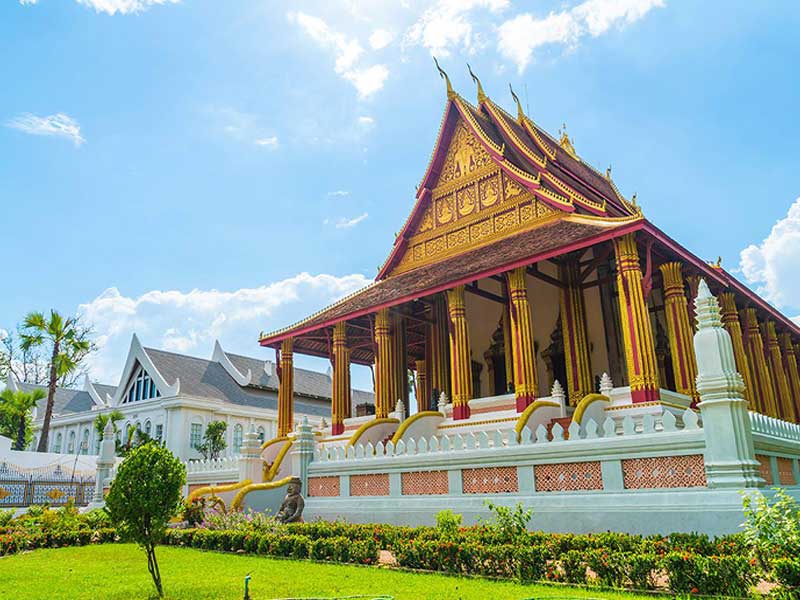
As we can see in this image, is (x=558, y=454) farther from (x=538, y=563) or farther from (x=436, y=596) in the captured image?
(x=436, y=596)

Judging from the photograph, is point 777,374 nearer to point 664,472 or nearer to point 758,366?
point 758,366

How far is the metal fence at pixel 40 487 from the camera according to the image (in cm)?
2414

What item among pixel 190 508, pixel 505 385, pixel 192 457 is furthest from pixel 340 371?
pixel 192 457

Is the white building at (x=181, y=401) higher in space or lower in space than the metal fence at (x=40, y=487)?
higher

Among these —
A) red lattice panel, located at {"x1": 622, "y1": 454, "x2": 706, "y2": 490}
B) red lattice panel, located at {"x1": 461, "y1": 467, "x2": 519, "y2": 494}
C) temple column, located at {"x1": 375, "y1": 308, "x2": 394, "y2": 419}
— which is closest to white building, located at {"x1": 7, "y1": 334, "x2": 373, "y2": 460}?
temple column, located at {"x1": 375, "y1": 308, "x2": 394, "y2": 419}

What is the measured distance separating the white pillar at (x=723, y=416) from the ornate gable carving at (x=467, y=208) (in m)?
9.77

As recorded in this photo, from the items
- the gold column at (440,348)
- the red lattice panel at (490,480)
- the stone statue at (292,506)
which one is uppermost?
the gold column at (440,348)

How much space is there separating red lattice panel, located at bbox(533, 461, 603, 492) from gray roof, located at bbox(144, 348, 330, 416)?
28.5 metres

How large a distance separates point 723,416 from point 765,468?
62.1 inches

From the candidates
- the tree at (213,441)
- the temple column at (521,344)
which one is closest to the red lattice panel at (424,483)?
the temple column at (521,344)

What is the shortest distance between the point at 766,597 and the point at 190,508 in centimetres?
1138

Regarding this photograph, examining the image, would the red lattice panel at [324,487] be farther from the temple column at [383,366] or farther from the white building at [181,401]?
the white building at [181,401]

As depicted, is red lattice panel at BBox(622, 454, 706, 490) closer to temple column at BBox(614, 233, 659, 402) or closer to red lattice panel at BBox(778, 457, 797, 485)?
red lattice panel at BBox(778, 457, 797, 485)

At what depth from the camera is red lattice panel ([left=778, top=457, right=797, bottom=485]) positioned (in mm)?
9443
